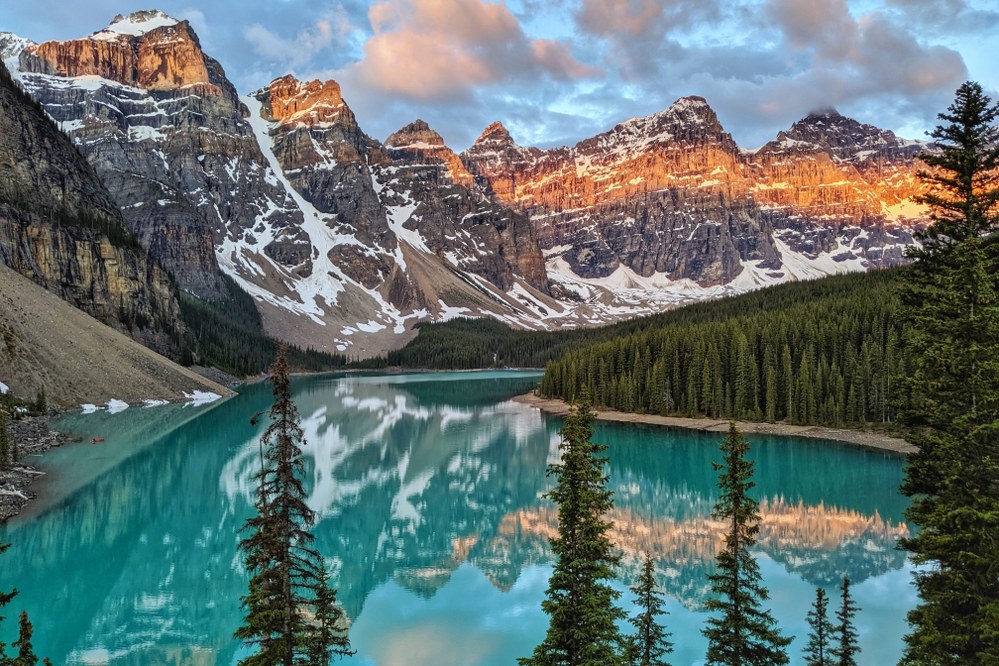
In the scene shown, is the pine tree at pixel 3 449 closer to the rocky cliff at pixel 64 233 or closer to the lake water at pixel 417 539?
the lake water at pixel 417 539

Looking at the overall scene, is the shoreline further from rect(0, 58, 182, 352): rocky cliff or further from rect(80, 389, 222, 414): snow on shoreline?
rect(0, 58, 182, 352): rocky cliff

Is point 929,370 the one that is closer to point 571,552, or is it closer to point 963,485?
point 963,485

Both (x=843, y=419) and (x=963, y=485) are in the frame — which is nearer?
(x=963, y=485)

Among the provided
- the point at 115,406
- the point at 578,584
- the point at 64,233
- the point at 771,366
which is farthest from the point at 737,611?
the point at 64,233

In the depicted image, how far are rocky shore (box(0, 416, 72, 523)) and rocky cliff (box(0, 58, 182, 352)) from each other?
4571 centimetres

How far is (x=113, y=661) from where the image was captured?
2089 centimetres

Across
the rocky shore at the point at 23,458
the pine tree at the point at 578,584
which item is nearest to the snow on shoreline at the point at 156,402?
the rocky shore at the point at 23,458

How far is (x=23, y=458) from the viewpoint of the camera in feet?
162

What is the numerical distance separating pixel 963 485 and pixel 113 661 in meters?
23.1

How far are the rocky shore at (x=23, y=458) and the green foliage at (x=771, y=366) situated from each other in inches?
2411

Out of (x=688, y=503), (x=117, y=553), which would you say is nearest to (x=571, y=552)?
Answer: (x=117, y=553)

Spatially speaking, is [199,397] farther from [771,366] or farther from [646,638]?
[646,638]

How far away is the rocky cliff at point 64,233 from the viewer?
338ft

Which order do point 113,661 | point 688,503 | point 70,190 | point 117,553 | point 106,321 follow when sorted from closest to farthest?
point 113,661, point 117,553, point 688,503, point 106,321, point 70,190
